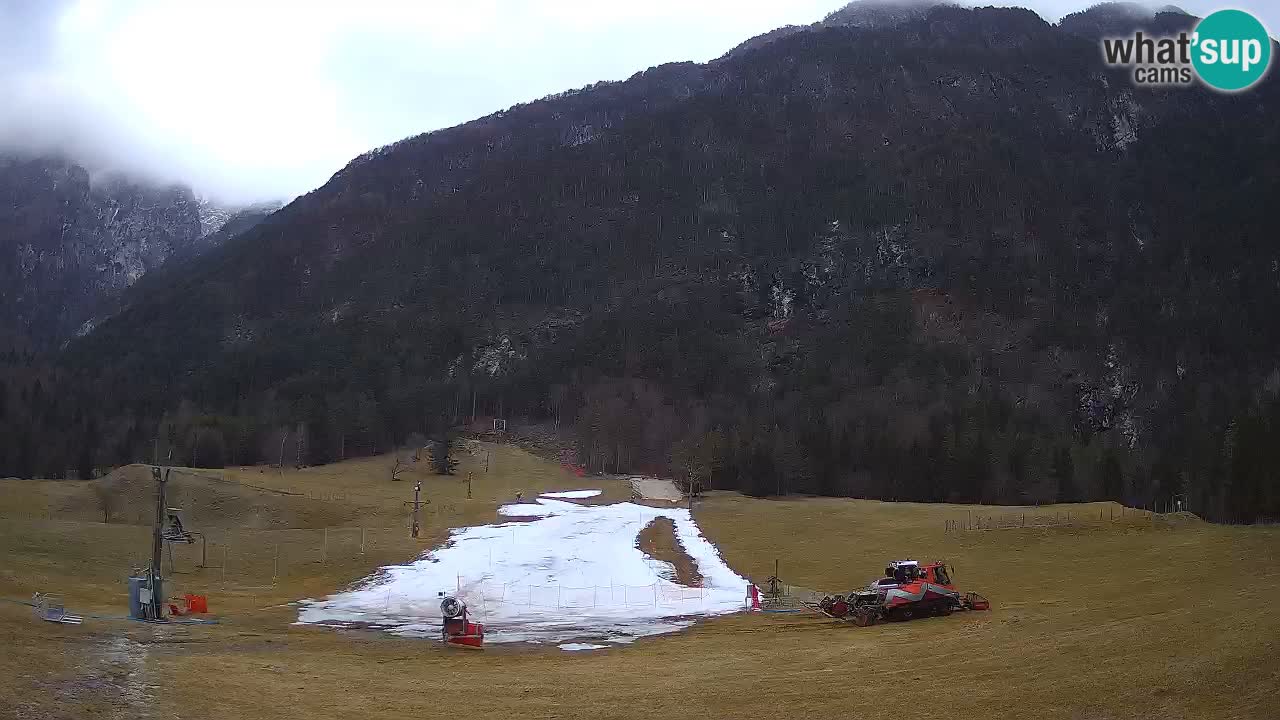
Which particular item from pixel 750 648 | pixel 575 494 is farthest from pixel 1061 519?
pixel 575 494

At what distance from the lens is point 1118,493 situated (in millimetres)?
91812

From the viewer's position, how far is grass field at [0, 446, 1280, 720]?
1548cm

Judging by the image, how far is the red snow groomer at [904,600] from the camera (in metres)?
27.3

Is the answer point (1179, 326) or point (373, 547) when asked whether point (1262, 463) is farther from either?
point (1179, 326)

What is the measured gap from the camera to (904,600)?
27.3 meters

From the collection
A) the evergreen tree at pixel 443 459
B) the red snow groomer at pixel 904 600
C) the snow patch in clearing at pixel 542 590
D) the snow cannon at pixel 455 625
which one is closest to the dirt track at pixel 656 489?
the evergreen tree at pixel 443 459

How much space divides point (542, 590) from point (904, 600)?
18.0m

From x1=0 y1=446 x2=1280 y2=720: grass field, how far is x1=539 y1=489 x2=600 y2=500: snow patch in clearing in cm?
4466

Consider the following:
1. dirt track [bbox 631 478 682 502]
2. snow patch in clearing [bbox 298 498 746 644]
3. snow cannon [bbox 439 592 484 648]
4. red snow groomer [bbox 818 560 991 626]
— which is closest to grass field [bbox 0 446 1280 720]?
snow cannon [bbox 439 592 484 648]

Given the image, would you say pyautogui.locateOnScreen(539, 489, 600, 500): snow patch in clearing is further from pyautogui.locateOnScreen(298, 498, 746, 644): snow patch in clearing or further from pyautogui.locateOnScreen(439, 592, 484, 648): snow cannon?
pyautogui.locateOnScreen(439, 592, 484, 648): snow cannon

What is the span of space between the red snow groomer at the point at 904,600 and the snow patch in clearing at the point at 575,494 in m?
63.8

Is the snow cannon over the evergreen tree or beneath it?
beneath

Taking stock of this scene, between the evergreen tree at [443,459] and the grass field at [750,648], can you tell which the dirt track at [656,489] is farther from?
the grass field at [750,648]

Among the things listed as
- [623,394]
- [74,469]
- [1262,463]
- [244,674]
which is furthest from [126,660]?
[623,394]
